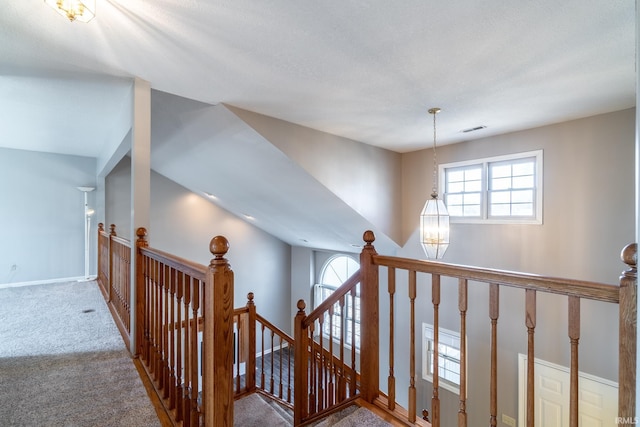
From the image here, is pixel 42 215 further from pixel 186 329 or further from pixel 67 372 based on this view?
pixel 186 329

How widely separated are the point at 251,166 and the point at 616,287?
3912mm

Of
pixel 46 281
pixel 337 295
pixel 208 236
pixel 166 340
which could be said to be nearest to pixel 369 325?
pixel 337 295

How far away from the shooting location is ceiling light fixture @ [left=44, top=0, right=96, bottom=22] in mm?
1544

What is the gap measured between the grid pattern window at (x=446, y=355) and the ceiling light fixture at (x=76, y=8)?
4920 mm

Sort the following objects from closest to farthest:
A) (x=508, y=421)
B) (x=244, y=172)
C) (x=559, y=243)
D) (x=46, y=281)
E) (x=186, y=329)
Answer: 1. (x=186, y=329)
2. (x=559, y=243)
3. (x=508, y=421)
4. (x=244, y=172)
5. (x=46, y=281)

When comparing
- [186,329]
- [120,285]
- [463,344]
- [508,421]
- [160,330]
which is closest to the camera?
[463,344]

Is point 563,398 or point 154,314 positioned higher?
point 154,314

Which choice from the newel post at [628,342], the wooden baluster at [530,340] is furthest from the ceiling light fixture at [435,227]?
the newel post at [628,342]

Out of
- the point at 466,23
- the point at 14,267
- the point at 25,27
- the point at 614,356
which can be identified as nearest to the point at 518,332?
the point at 614,356

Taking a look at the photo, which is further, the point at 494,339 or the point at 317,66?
the point at 317,66

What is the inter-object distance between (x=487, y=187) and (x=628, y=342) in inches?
141

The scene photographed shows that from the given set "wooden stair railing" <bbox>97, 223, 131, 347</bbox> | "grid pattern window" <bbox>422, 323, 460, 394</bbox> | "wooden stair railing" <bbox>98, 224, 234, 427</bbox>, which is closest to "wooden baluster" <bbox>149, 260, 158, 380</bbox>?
"wooden stair railing" <bbox>98, 224, 234, 427</bbox>

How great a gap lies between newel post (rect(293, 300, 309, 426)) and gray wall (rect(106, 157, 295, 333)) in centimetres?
512

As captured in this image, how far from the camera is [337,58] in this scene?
216cm
